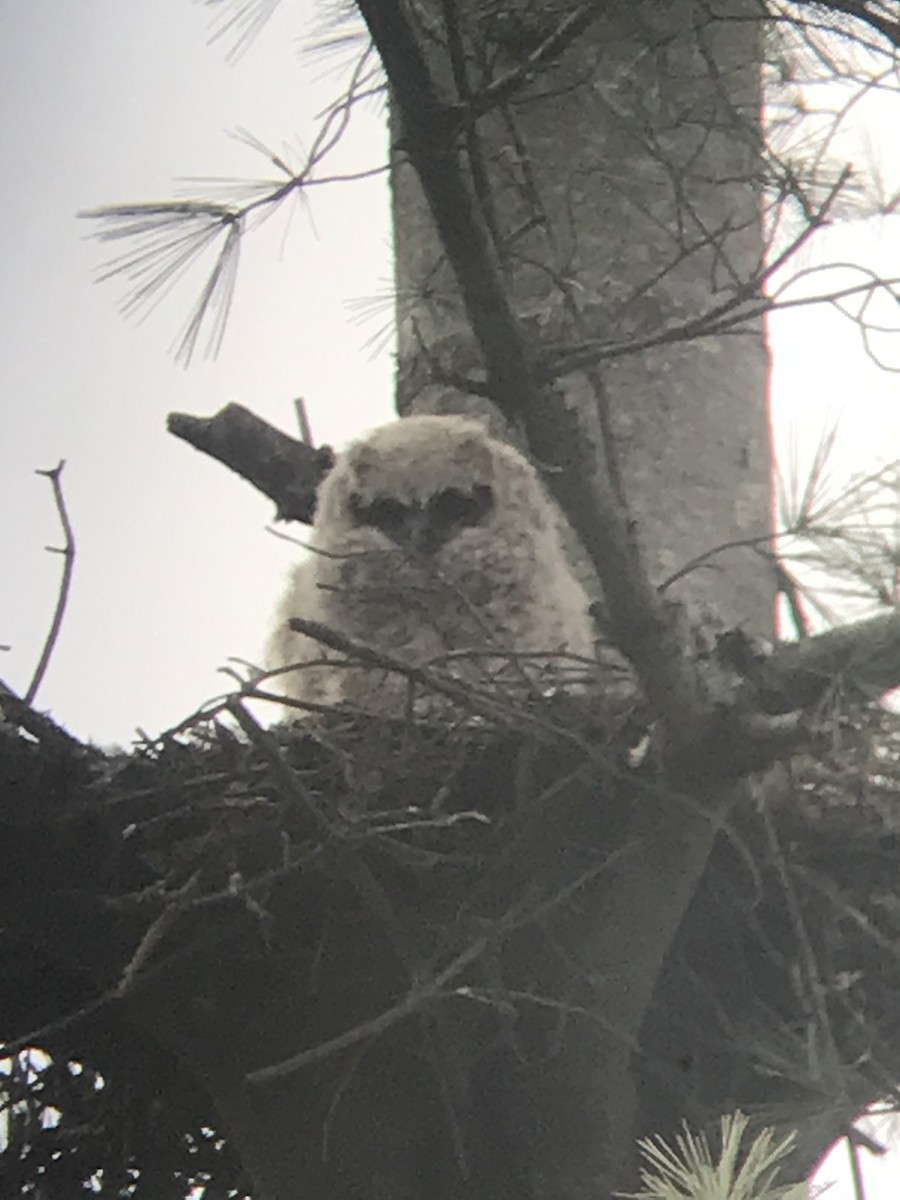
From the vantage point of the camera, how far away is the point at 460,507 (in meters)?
2.12

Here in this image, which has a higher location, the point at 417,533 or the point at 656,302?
the point at 656,302

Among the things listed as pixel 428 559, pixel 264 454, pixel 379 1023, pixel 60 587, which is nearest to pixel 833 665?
pixel 379 1023

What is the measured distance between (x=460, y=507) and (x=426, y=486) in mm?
74

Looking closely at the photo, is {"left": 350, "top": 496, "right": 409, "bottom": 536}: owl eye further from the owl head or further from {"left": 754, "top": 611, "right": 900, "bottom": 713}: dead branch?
{"left": 754, "top": 611, "right": 900, "bottom": 713}: dead branch

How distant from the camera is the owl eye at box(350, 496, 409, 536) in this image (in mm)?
2115

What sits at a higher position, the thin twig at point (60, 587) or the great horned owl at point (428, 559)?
the great horned owl at point (428, 559)

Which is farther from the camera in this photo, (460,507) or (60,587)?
(460,507)

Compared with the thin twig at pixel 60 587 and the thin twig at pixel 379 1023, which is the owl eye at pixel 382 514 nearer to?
the thin twig at pixel 60 587

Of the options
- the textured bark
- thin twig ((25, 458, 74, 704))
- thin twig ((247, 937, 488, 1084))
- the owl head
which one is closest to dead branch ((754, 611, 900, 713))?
thin twig ((247, 937, 488, 1084))

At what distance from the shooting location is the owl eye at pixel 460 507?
2100 mm

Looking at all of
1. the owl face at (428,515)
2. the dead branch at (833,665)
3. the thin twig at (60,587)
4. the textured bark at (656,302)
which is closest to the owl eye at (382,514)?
the owl face at (428,515)

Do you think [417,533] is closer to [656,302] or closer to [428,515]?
[428,515]

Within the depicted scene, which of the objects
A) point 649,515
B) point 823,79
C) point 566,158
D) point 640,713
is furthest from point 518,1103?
point 566,158

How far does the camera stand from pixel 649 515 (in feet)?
6.53
